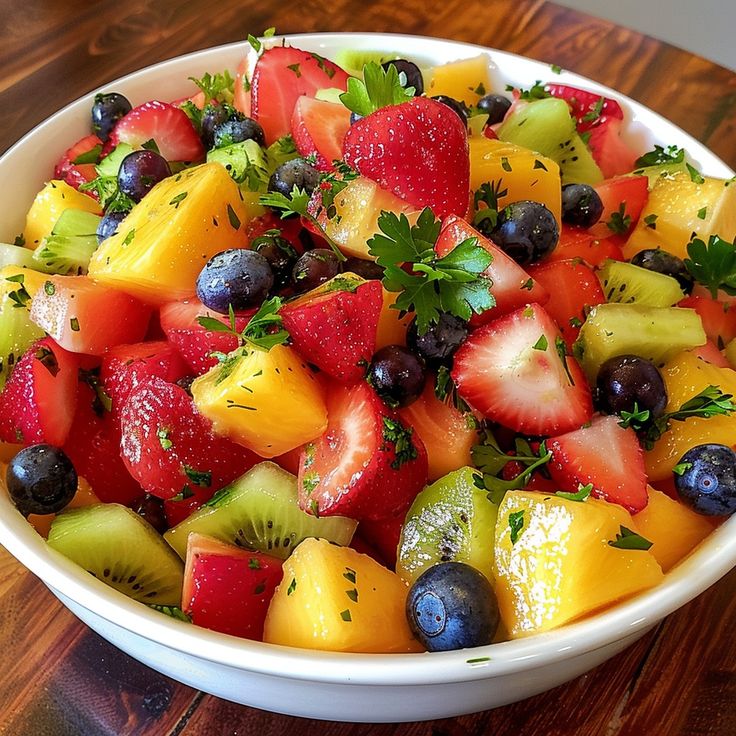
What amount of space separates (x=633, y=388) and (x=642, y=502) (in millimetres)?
161

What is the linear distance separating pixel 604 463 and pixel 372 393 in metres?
0.33

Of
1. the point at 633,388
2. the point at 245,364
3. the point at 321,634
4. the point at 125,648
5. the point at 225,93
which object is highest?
the point at 225,93

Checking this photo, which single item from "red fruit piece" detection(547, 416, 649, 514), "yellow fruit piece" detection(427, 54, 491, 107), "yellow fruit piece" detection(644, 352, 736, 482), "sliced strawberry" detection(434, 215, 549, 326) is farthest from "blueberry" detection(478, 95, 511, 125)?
"red fruit piece" detection(547, 416, 649, 514)

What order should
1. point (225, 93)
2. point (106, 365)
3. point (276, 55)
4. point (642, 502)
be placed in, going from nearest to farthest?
point (642, 502) → point (106, 365) → point (276, 55) → point (225, 93)

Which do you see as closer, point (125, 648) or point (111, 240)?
point (125, 648)

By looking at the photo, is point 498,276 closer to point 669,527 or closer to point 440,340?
point 440,340

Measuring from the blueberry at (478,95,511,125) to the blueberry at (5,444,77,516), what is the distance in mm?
1182

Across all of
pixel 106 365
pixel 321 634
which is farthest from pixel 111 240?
pixel 321 634

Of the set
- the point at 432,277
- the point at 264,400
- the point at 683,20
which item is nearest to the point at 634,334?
the point at 432,277

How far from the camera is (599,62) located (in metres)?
2.28

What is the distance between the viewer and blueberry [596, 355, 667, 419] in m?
1.15

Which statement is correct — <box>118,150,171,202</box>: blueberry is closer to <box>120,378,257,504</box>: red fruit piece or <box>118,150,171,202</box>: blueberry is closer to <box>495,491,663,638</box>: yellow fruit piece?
<box>120,378,257,504</box>: red fruit piece

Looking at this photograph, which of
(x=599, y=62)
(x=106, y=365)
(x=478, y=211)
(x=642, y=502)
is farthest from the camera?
(x=599, y=62)

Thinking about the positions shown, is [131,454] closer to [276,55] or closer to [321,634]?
[321,634]
